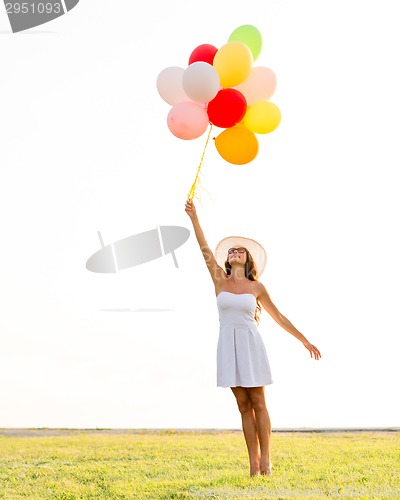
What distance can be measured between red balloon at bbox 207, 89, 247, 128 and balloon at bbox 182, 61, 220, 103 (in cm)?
8

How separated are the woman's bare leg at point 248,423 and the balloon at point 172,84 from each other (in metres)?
2.92

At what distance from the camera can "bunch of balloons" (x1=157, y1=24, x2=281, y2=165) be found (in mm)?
6293

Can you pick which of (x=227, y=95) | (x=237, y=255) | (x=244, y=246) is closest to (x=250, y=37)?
(x=227, y=95)

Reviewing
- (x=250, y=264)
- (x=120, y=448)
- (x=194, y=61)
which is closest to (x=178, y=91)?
(x=194, y=61)

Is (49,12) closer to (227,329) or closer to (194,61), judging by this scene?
(194,61)

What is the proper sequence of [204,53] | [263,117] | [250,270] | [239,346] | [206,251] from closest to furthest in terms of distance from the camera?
[239,346], [206,251], [250,270], [263,117], [204,53]

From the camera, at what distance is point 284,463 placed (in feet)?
23.7

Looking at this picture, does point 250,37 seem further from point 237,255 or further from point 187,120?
Result: point 237,255

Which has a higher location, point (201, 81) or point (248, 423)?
point (201, 81)

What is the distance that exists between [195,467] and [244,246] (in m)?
2.53

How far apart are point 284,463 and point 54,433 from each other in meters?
5.99

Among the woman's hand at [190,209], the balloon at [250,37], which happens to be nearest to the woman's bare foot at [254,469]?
the woman's hand at [190,209]

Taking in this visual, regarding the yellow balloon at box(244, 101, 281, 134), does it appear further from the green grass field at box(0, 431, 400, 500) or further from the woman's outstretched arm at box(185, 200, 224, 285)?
the green grass field at box(0, 431, 400, 500)

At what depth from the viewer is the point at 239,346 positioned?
19.7ft
